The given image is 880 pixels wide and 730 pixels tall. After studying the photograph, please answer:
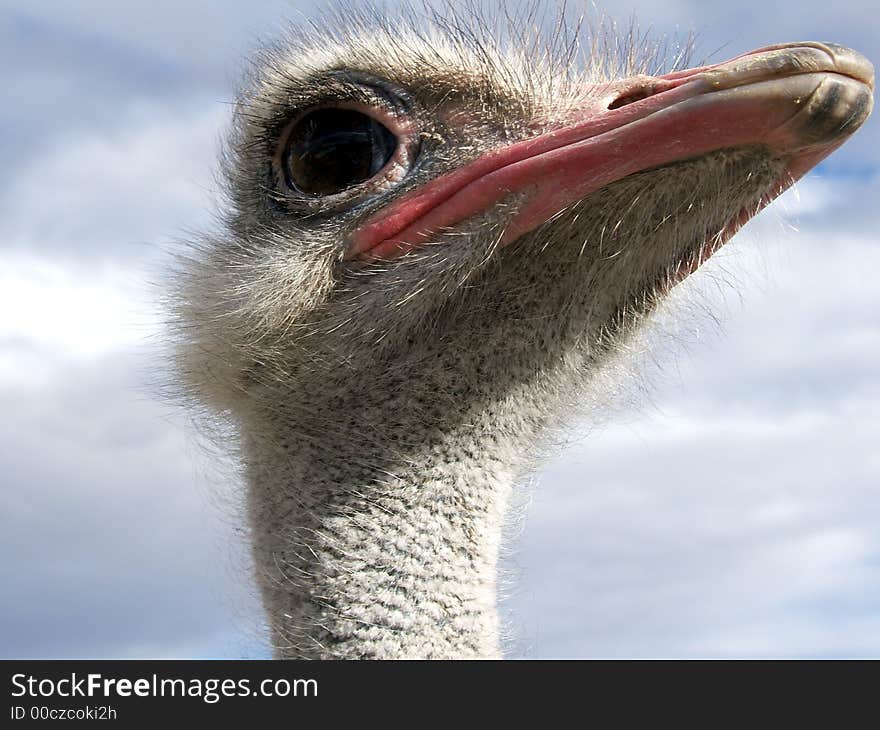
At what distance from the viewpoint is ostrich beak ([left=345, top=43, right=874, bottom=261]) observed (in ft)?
9.46

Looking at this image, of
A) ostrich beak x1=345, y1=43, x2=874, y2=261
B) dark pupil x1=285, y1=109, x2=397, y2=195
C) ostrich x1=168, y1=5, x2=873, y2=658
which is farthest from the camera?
dark pupil x1=285, y1=109, x2=397, y2=195

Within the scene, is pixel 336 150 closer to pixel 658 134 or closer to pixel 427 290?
pixel 427 290

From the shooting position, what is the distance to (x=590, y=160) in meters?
3.16

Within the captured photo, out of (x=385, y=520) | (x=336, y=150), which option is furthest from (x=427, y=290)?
(x=385, y=520)

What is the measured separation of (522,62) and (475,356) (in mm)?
872

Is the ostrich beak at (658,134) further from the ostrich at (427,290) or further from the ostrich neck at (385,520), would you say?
the ostrich neck at (385,520)

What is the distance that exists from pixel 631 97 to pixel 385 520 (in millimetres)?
1278

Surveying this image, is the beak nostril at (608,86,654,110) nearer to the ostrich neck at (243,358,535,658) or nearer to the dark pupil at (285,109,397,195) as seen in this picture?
the dark pupil at (285,109,397,195)

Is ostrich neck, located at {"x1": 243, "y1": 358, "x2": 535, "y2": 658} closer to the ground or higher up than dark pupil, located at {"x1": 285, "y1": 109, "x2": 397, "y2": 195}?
closer to the ground

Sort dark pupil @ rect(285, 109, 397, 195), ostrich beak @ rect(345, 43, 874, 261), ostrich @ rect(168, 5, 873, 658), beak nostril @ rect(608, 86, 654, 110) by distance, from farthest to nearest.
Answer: dark pupil @ rect(285, 109, 397, 195), ostrich @ rect(168, 5, 873, 658), beak nostril @ rect(608, 86, 654, 110), ostrich beak @ rect(345, 43, 874, 261)

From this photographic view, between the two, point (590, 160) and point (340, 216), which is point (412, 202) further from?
point (590, 160)

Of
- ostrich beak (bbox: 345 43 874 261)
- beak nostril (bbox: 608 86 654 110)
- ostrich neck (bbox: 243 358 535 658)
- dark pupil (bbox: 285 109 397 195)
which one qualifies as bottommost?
ostrich neck (bbox: 243 358 535 658)

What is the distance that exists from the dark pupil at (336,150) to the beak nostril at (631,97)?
66 centimetres

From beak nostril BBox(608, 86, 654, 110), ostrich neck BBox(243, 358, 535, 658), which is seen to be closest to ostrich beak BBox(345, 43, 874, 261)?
beak nostril BBox(608, 86, 654, 110)
